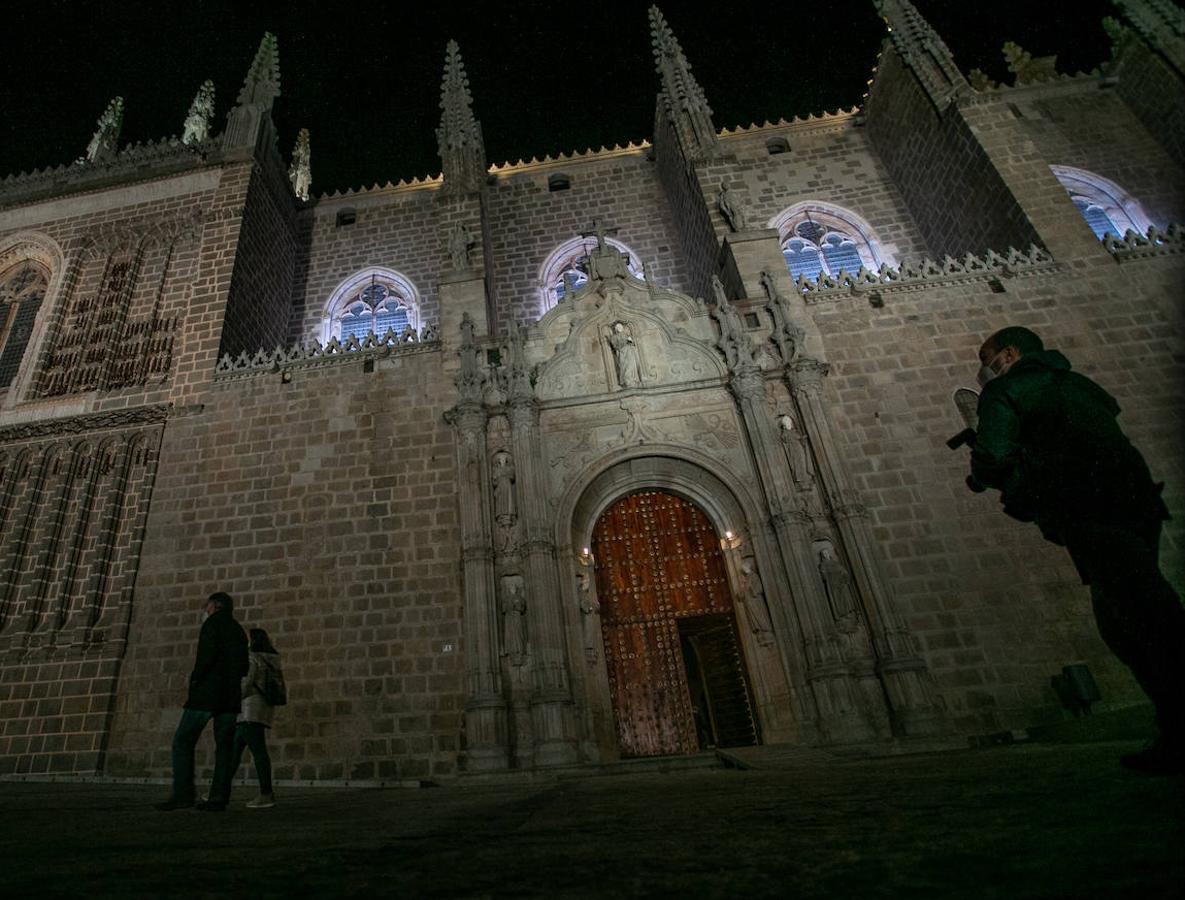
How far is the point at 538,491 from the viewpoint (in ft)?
33.2

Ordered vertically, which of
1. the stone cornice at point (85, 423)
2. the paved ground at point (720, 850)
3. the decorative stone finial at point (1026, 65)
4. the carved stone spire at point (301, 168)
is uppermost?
the carved stone spire at point (301, 168)

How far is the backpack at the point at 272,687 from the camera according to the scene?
18.3 feet

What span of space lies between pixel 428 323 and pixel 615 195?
23.3ft

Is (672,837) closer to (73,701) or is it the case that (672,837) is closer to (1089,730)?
(1089,730)

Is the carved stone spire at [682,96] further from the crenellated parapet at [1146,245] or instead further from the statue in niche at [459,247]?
the crenellated parapet at [1146,245]

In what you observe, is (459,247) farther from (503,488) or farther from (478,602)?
(478,602)

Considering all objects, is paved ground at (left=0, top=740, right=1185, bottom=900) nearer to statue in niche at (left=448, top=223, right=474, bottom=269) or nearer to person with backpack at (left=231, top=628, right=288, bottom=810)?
person with backpack at (left=231, top=628, right=288, bottom=810)

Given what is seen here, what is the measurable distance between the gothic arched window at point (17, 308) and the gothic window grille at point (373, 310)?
6878mm

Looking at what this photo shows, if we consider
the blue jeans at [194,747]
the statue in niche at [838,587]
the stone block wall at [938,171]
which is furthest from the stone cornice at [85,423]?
the stone block wall at [938,171]

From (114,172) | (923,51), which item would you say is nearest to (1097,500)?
(923,51)

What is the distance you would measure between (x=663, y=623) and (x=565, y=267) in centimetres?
1130

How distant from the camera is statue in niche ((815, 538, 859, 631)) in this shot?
29.1ft

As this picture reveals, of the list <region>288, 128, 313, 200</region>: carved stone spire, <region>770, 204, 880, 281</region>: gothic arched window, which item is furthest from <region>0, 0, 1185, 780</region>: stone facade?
<region>288, 128, 313, 200</region>: carved stone spire

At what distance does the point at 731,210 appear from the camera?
44.0 feet
